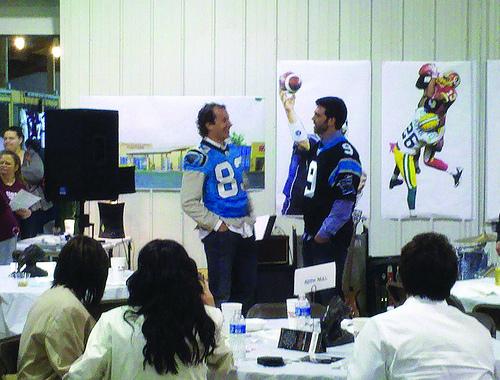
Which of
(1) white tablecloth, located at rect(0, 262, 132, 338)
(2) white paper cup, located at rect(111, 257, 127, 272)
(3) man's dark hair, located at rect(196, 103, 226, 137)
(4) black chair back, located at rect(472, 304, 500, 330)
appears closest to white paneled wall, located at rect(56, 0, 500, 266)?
(3) man's dark hair, located at rect(196, 103, 226, 137)

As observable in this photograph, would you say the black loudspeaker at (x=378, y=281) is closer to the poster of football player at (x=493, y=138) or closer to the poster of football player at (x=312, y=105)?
the poster of football player at (x=312, y=105)

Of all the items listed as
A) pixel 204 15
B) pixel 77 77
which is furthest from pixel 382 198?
pixel 77 77

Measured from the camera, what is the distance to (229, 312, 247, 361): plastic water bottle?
11.2 feet

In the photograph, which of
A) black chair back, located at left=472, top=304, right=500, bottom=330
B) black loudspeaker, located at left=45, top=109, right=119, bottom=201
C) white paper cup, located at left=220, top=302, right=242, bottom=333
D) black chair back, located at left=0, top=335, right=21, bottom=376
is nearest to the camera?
black chair back, located at left=0, top=335, right=21, bottom=376

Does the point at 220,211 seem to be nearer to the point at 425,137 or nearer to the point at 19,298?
the point at 19,298

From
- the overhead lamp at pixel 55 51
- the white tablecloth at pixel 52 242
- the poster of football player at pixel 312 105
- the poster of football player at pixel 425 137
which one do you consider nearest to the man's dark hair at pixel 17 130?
the overhead lamp at pixel 55 51

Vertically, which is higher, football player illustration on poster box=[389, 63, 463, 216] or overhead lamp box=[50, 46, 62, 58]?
overhead lamp box=[50, 46, 62, 58]

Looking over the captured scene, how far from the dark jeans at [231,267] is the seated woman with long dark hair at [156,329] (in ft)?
9.48

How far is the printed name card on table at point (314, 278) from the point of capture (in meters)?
3.94

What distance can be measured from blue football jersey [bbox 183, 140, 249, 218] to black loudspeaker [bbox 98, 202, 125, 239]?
1.89 metres

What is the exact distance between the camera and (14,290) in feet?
16.0

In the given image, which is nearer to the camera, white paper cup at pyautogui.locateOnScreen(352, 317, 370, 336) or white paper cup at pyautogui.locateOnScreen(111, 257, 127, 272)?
white paper cup at pyautogui.locateOnScreen(352, 317, 370, 336)

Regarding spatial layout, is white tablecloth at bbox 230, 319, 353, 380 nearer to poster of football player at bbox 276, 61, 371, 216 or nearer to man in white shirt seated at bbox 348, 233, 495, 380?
man in white shirt seated at bbox 348, 233, 495, 380

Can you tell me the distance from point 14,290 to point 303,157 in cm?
369
